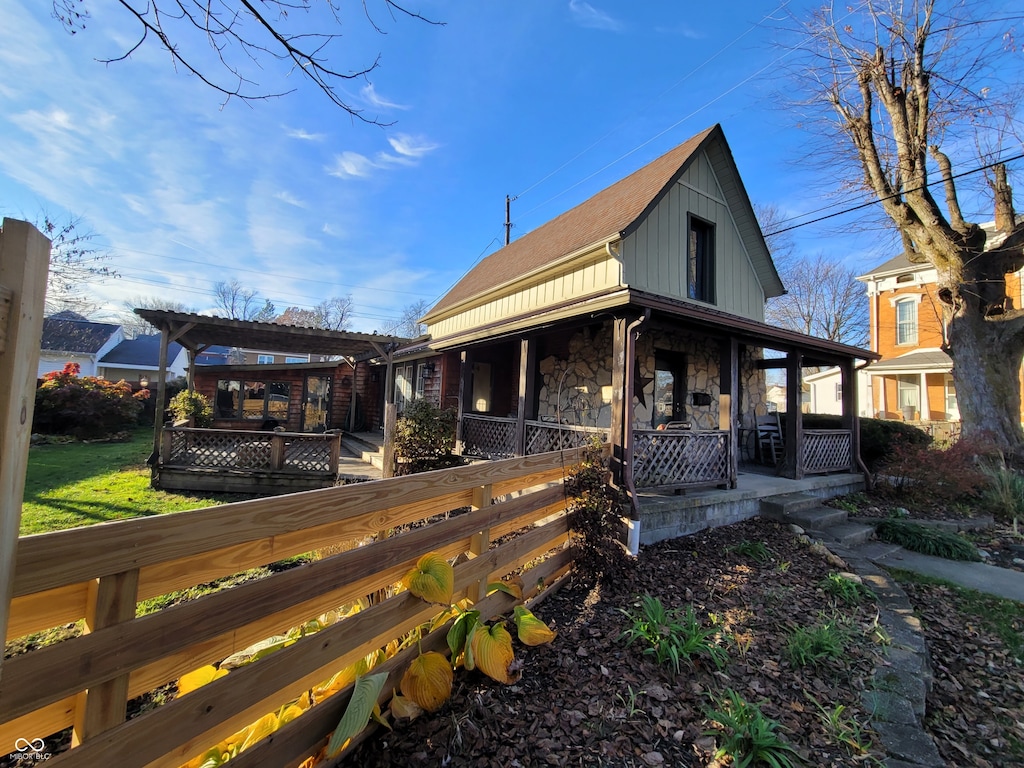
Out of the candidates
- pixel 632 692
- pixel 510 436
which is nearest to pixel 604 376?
pixel 510 436

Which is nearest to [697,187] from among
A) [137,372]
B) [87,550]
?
[87,550]

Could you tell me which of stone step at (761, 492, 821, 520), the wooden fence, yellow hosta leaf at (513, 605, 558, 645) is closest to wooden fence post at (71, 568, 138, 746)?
the wooden fence

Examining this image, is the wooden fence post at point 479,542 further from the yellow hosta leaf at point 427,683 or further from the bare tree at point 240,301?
the bare tree at point 240,301

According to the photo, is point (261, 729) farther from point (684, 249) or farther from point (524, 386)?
point (684, 249)

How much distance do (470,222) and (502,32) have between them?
15086mm

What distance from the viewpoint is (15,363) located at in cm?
89

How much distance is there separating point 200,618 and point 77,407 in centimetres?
1947

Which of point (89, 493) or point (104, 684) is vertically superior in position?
point (104, 684)

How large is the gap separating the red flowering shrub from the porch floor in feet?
62.1

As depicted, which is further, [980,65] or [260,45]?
[980,65]

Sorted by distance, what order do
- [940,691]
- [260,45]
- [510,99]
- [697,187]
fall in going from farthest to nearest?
[697,187] → [510,99] → [940,691] → [260,45]

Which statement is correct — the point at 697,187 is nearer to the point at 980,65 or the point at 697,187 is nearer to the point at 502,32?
the point at 980,65

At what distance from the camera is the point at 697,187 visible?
30.6 feet

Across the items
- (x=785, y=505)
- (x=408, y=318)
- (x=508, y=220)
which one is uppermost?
(x=408, y=318)
